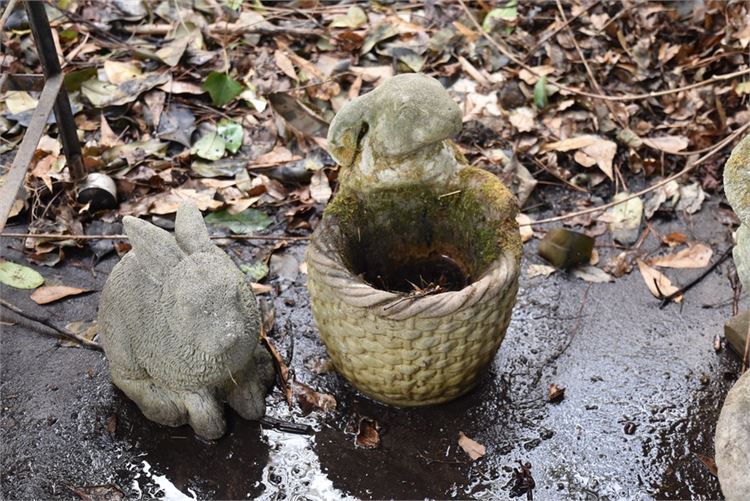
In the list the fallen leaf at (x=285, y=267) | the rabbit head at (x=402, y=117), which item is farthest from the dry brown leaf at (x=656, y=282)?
the fallen leaf at (x=285, y=267)

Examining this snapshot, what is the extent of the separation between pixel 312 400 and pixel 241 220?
2.78 ft

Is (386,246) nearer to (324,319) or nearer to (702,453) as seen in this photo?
(324,319)

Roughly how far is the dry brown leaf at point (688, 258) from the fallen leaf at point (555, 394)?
726 mm

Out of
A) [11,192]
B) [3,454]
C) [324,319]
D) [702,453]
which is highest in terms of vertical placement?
[11,192]

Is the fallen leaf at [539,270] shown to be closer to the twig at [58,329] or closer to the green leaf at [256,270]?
the green leaf at [256,270]

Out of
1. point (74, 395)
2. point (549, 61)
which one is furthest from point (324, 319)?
point (549, 61)

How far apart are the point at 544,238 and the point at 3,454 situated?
70.9 inches

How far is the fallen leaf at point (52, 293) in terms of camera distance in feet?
8.22

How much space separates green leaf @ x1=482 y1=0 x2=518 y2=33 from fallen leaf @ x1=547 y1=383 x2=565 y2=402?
78.5 inches

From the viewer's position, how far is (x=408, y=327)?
6.31ft

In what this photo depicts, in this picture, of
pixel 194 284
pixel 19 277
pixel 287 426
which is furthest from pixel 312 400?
pixel 19 277

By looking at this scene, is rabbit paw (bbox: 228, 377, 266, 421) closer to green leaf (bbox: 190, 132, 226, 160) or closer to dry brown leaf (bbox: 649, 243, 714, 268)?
green leaf (bbox: 190, 132, 226, 160)

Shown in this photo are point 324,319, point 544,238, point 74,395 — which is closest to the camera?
point 324,319

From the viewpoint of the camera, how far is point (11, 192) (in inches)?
84.3
